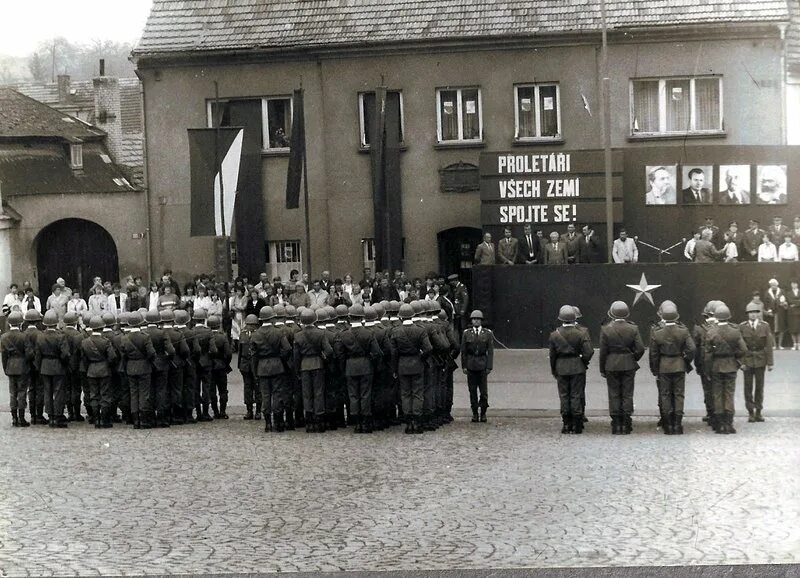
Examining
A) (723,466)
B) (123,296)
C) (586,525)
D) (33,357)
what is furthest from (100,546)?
(123,296)

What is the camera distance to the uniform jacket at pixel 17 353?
68.4 feet

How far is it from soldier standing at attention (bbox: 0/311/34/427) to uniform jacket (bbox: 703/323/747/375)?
417 inches

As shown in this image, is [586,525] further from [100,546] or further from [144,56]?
[144,56]

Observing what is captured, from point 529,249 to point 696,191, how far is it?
4.07 metres

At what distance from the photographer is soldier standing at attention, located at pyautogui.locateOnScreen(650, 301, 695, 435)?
1783 cm

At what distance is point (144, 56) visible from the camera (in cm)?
3362

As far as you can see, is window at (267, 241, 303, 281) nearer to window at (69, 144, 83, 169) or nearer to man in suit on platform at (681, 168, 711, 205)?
window at (69, 144, 83, 169)

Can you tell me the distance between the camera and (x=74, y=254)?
36.2 meters

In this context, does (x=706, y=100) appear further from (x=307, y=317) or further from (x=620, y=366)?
(x=307, y=317)

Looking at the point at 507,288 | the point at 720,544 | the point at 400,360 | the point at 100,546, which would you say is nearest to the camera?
the point at 720,544

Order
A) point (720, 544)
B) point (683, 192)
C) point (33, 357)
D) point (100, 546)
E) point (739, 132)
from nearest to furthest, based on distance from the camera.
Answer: point (720, 544) → point (100, 546) → point (33, 357) → point (683, 192) → point (739, 132)

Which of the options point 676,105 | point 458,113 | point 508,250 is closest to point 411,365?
point 508,250

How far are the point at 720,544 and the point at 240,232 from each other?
79.6 ft

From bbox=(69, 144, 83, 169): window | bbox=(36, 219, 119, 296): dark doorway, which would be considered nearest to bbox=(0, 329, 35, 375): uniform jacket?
bbox=(36, 219, 119, 296): dark doorway
